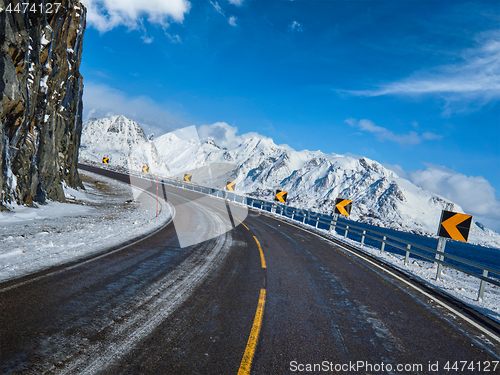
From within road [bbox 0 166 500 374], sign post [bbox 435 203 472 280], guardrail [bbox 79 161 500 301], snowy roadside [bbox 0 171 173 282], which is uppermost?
sign post [bbox 435 203 472 280]

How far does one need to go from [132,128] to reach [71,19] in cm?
16925

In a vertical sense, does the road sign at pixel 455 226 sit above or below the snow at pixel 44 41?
below

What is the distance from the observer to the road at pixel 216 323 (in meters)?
3.20

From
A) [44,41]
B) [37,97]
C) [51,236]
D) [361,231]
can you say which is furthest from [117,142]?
[51,236]

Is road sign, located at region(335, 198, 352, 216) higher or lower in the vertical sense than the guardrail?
higher

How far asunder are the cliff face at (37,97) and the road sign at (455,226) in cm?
1787

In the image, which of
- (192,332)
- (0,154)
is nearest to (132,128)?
(0,154)

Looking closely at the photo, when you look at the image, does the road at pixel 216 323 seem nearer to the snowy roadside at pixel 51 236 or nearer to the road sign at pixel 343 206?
the snowy roadside at pixel 51 236

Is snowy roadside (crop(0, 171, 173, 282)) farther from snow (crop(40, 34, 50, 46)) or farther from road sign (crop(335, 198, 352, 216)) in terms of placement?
road sign (crop(335, 198, 352, 216))

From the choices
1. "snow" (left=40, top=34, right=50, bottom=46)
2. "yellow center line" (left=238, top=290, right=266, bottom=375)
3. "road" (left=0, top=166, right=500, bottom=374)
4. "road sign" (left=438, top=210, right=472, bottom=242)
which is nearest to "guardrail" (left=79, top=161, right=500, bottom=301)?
"road sign" (left=438, top=210, right=472, bottom=242)

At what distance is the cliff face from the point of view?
11.2 metres

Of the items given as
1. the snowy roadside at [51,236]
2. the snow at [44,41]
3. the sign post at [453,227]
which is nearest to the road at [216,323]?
the snowy roadside at [51,236]

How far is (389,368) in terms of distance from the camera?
3.62 m

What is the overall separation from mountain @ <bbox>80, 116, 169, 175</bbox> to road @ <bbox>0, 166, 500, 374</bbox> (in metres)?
132
